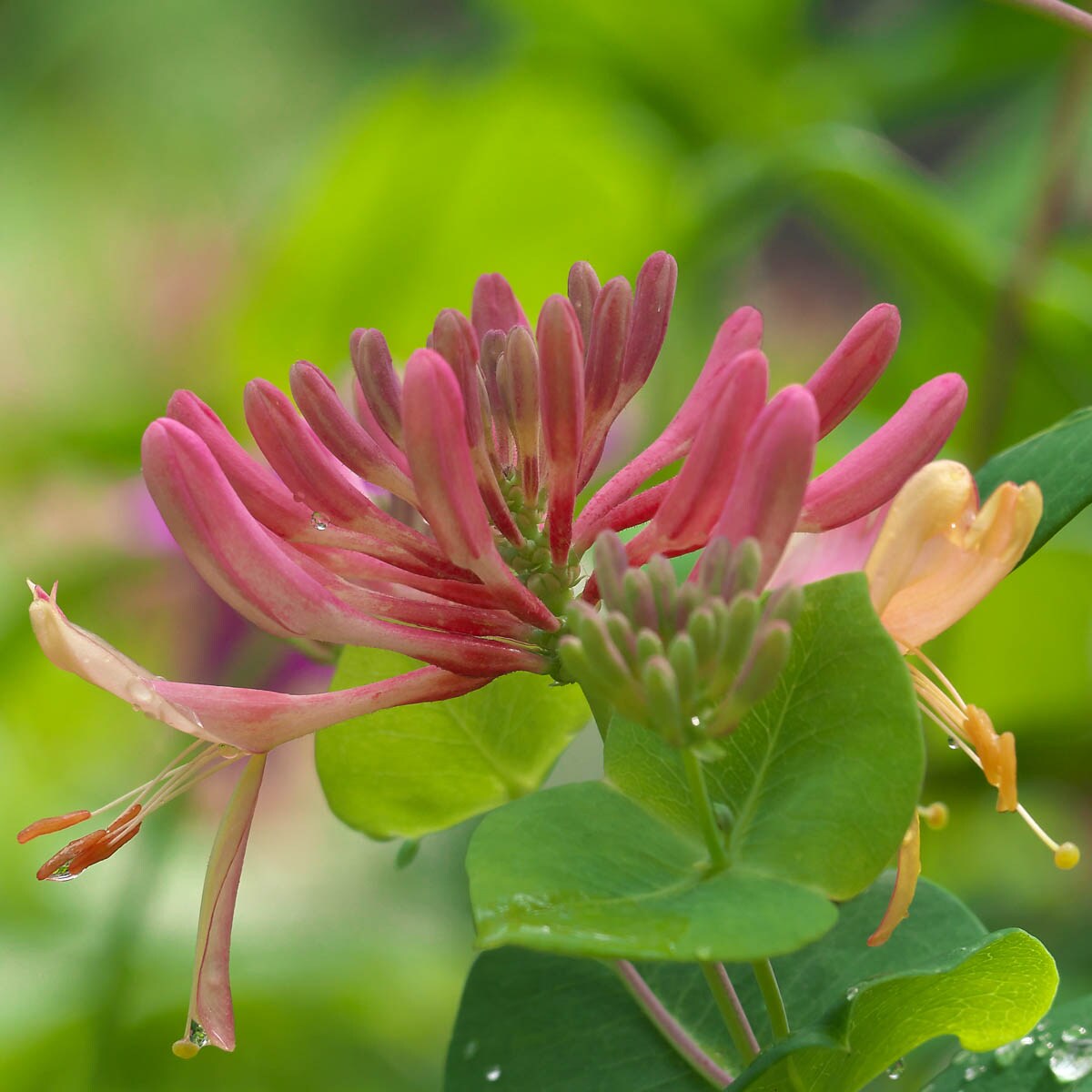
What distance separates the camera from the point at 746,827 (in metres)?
0.38

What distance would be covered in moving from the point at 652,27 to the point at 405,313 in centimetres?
40

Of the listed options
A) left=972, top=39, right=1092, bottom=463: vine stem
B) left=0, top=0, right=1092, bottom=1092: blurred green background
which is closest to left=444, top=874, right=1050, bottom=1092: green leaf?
left=0, top=0, right=1092, bottom=1092: blurred green background

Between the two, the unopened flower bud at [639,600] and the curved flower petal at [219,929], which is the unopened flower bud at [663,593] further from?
the curved flower petal at [219,929]

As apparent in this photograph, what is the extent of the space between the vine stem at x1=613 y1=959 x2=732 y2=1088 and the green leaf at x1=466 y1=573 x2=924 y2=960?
0.33 ft

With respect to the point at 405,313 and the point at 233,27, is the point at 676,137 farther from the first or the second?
the point at 233,27

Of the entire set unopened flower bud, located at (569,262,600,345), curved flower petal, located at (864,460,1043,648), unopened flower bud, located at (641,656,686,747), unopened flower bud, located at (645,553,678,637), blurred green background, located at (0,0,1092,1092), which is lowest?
blurred green background, located at (0,0,1092,1092)

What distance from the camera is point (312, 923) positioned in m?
1.13

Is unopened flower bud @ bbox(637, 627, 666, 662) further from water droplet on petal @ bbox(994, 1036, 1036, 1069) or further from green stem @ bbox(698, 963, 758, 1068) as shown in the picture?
water droplet on petal @ bbox(994, 1036, 1036, 1069)

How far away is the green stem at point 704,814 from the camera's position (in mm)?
341

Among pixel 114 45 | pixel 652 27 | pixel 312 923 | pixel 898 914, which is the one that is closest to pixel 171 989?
pixel 312 923

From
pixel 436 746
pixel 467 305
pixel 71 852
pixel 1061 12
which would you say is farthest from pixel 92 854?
pixel 467 305

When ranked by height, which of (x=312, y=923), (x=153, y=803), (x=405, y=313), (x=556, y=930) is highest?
(x=556, y=930)

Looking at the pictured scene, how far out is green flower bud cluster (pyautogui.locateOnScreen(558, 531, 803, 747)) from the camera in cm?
33

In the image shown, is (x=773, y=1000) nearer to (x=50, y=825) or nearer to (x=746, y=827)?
(x=746, y=827)
